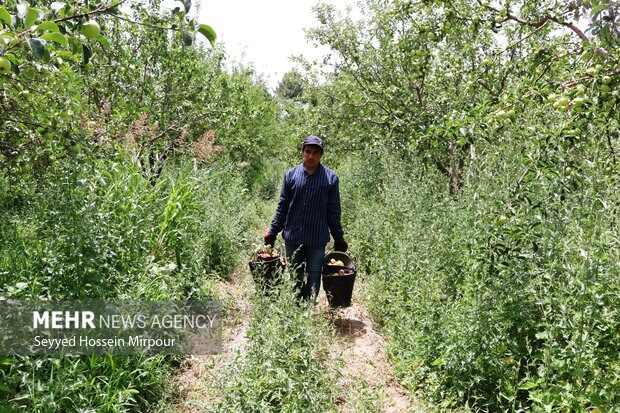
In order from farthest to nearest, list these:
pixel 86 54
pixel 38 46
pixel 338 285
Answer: pixel 338 285
pixel 86 54
pixel 38 46

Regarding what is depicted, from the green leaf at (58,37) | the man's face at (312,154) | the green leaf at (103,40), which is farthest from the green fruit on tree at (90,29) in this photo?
the man's face at (312,154)

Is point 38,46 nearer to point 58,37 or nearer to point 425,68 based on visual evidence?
point 58,37

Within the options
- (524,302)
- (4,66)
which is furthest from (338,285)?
(4,66)

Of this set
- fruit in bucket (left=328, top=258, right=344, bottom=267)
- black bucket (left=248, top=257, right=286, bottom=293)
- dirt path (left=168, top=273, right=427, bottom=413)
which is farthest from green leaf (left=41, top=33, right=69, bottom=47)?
fruit in bucket (left=328, top=258, right=344, bottom=267)

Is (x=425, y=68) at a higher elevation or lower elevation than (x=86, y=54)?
higher

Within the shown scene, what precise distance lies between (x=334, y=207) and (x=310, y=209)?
28 centimetres

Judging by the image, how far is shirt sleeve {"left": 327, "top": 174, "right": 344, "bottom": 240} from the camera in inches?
162

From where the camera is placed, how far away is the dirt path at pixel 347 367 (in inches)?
118

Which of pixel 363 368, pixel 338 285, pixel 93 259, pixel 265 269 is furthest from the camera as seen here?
pixel 265 269

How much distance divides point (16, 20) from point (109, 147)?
2.53m

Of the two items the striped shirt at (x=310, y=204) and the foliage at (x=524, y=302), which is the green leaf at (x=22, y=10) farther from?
the striped shirt at (x=310, y=204)

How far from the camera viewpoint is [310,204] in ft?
13.3

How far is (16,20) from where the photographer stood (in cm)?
152

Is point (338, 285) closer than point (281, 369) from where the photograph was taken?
No
